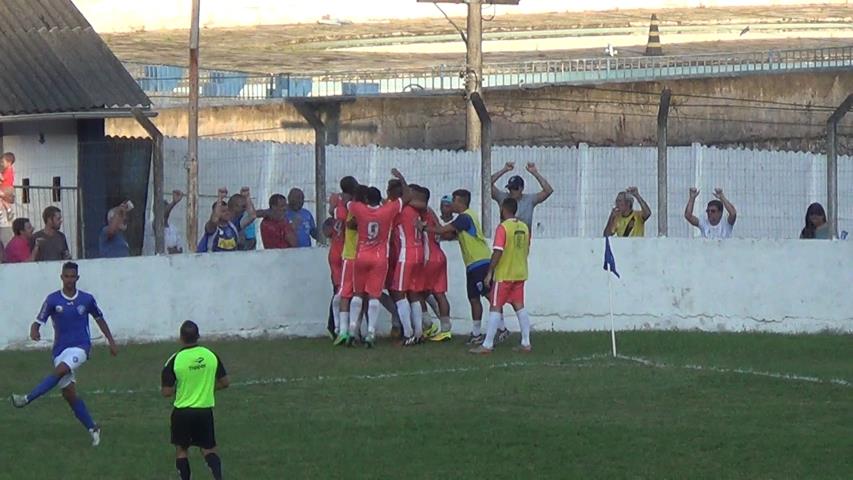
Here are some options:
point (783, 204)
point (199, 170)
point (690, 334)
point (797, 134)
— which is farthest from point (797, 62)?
point (690, 334)

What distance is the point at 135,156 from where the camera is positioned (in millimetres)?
24344

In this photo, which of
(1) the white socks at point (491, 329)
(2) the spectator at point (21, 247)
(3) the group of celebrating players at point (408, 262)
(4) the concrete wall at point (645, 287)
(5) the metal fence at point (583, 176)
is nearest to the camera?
(1) the white socks at point (491, 329)

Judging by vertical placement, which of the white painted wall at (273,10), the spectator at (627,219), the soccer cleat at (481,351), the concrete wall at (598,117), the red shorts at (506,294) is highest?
the white painted wall at (273,10)

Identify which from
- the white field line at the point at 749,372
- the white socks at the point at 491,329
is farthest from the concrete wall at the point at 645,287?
the white field line at the point at 749,372

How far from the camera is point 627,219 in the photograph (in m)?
20.7

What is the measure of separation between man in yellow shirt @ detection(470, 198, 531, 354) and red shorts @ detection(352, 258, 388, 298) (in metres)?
1.16

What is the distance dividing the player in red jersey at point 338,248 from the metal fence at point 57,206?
13.0 feet

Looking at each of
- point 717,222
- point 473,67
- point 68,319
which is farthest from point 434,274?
point 473,67

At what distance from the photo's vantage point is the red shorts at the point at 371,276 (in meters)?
18.6

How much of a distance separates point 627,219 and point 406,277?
320cm

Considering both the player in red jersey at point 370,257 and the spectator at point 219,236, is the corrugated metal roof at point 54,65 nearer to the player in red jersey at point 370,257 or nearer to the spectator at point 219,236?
the spectator at point 219,236

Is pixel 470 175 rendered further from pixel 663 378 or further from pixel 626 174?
pixel 663 378

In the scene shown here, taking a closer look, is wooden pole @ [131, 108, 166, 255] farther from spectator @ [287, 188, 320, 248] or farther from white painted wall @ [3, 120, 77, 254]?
white painted wall @ [3, 120, 77, 254]

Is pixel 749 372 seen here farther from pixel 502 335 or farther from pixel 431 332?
pixel 431 332
